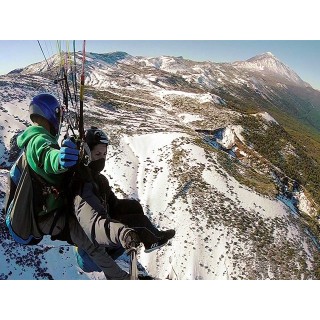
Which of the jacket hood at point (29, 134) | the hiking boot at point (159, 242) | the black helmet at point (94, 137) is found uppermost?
the jacket hood at point (29, 134)

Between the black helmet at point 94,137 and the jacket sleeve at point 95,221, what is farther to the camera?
the black helmet at point 94,137

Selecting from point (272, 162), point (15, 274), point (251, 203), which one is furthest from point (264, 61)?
point (15, 274)

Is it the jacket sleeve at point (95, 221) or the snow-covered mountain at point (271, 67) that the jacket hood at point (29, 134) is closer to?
the jacket sleeve at point (95, 221)

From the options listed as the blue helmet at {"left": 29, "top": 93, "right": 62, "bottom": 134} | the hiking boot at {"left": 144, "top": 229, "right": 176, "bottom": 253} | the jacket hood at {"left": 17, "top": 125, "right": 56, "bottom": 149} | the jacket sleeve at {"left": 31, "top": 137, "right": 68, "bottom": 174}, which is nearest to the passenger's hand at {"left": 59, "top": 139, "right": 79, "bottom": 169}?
the jacket sleeve at {"left": 31, "top": 137, "right": 68, "bottom": 174}

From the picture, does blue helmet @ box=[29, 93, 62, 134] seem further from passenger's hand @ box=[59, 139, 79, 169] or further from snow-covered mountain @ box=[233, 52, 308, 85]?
snow-covered mountain @ box=[233, 52, 308, 85]

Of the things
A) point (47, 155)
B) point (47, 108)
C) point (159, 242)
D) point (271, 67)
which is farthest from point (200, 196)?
point (271, 67)

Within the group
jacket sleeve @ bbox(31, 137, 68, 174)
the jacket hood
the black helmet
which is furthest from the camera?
the black helmet

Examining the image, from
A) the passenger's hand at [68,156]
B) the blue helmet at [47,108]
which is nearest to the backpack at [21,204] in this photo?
the blue helmet at [47,108]
